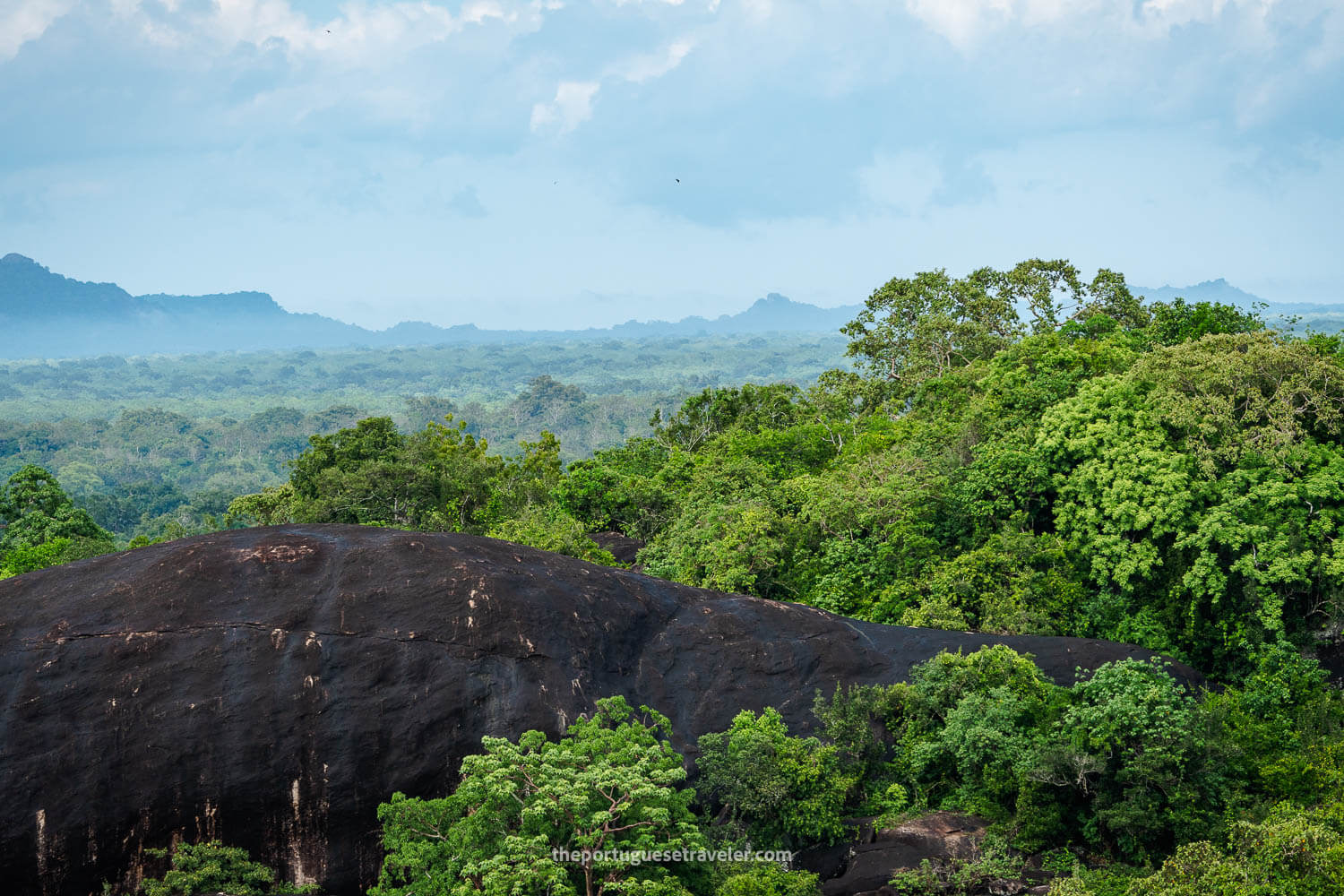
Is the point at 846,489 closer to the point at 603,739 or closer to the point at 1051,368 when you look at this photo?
the point at 1051,368

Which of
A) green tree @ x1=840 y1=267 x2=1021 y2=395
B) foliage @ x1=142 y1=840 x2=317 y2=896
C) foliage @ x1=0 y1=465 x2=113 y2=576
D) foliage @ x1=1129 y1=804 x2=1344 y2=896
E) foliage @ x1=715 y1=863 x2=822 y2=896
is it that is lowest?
foliage @ x1=0 y1=465 x2=113 y2=576

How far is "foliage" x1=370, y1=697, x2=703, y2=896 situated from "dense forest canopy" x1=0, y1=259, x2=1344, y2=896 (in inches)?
1.8

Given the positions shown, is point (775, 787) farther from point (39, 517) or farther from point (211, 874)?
point (39, 517)

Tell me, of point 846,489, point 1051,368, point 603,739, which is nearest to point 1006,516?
point 846,489

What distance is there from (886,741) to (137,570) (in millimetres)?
11148

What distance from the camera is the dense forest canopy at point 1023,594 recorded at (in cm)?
1149

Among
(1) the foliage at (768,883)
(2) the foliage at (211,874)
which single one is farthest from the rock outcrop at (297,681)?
(1) the foliage at (768,883)

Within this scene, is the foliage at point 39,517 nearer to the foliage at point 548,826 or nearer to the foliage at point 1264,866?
the foliage at point 548,826

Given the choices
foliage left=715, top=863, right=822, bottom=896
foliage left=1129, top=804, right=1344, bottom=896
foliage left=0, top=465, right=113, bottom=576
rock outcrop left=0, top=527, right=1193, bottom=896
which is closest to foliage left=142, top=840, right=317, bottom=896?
rock outcrop left=0, top=527, right=1193, bottom=896

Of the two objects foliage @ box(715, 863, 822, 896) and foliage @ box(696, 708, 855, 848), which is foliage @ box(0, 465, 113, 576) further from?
foliage @ box(715, 863, 822, 896)

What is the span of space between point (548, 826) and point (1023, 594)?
12249 mm

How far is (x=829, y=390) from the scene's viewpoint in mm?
48375

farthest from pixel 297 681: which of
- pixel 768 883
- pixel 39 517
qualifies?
pixel 39 517

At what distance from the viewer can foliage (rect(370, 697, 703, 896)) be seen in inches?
399
